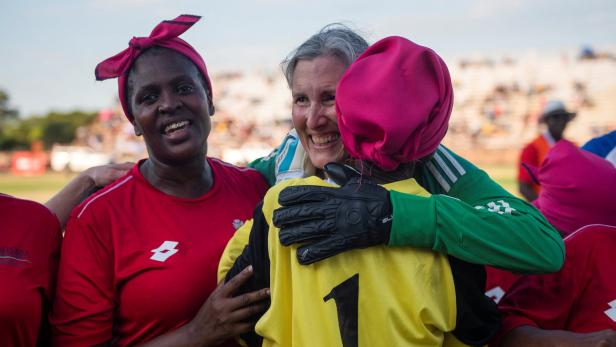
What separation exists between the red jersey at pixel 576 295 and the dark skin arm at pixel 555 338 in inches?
1.5

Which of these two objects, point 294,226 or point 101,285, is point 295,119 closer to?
point 294,226

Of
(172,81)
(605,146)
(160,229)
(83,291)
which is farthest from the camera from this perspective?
(605,146)

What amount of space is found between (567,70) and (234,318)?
142ft

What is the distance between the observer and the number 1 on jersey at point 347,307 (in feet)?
5.86

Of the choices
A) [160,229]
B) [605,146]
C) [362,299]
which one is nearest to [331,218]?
[362,299]

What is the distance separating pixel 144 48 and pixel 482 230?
1636 millimetres

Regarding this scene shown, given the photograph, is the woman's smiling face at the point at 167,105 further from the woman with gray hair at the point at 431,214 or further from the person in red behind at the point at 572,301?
the person in red behind at the point at 572,301

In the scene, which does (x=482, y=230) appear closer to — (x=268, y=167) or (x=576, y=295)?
(x=576, y=295)

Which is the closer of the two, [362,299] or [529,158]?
[362,299]

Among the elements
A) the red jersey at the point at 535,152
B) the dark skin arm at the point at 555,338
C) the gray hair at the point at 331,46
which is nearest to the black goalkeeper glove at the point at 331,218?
the gray hair at the point at 331,46

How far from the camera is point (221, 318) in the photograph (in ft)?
7.39

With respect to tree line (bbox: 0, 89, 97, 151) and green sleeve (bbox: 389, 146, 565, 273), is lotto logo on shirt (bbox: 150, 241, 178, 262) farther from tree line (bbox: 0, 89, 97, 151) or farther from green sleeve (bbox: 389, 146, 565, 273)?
tree line (bbox: 0, 89, 97, 151)

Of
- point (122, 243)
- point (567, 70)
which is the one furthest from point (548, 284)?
point (567, 70)

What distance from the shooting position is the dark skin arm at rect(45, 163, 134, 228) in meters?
2.84
